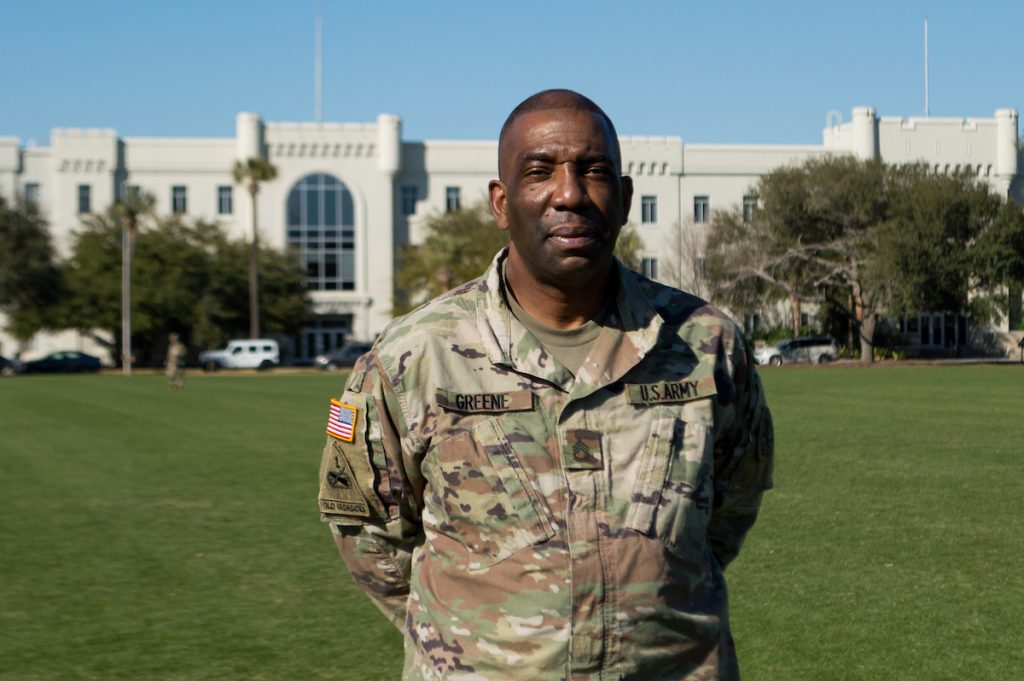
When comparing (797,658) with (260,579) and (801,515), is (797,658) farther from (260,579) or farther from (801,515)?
(801,515)

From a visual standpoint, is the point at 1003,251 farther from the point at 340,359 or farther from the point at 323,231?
the point at 323,231

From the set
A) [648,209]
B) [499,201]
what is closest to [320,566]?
[499,201]

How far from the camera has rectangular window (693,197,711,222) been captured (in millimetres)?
71500

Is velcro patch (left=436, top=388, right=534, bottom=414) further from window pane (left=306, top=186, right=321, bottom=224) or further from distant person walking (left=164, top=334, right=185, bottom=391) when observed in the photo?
window pane (left=306, top=186, right=321, bottom=224)

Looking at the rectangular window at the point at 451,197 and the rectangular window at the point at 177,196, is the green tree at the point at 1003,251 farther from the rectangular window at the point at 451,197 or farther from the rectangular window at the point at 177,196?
the rectangular window at the point at 177,196

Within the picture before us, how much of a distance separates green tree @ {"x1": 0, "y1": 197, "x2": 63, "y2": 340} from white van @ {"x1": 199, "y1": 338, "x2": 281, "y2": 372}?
907cm

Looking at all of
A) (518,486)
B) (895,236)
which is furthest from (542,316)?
(895,236)

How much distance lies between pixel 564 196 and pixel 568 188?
0.06ft

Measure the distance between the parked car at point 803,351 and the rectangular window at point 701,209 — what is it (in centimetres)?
955

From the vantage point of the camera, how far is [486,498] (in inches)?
107

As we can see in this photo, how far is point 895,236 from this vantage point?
60.8 meters

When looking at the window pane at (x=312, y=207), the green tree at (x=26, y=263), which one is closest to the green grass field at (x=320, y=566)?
the green tree at (x=26, y=263)

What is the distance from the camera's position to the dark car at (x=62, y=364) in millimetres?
66875

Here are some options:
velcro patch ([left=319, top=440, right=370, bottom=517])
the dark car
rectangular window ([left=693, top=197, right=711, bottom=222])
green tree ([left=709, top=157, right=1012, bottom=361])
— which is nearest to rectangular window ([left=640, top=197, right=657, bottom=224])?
rectangular window ([left=693, top=197, right=711, bottom=222])
